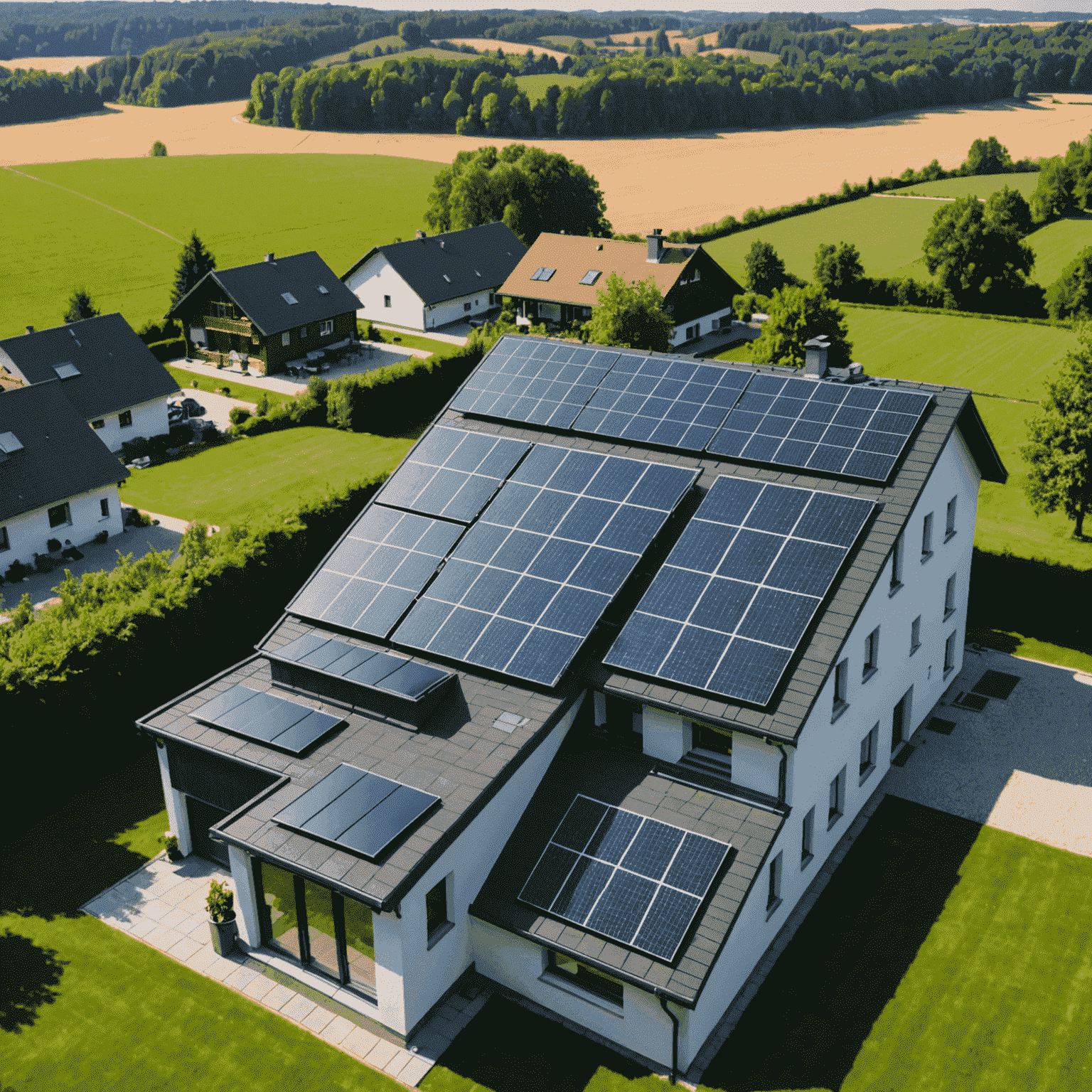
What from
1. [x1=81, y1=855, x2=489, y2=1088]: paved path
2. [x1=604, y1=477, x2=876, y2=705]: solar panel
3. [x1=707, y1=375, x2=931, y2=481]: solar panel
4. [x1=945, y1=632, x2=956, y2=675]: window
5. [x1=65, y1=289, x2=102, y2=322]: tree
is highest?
[x1=707, y1=375, x2=931, y2=481]: solar panel

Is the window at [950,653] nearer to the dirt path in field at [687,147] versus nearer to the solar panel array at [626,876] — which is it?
the solar panel array at [626,876]

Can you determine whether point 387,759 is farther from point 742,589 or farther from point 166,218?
point 166,218

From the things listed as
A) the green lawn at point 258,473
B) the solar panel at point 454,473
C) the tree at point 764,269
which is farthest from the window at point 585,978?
the tree at point 764,269

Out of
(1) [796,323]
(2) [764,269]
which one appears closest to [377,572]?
(1) [796,323]

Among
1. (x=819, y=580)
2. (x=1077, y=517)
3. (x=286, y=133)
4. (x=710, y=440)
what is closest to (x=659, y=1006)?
(x=819, y=580)

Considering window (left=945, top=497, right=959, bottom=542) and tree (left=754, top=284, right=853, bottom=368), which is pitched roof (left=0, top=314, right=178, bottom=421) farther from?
window (left=945, top=497, right=959, bottom=542)

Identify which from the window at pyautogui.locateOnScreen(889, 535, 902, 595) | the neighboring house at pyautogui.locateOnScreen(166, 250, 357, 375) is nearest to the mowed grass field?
the neighboring house at pyautogui.locateOnScreen(166, 250, 357, 375)
